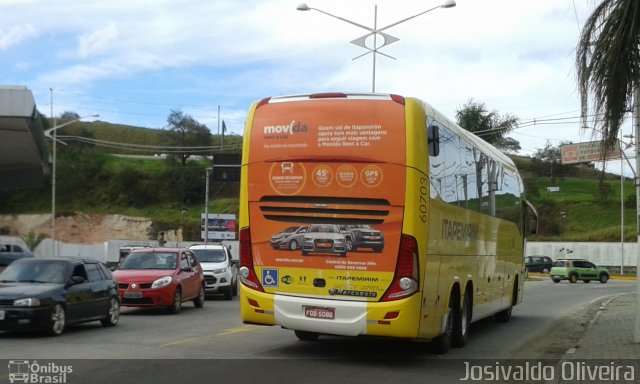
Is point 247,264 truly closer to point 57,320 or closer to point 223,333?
point 223,333

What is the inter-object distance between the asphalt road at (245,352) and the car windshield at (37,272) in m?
1.05

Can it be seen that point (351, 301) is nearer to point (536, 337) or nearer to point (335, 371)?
point (335, 371)

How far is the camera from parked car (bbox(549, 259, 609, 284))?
51094mm

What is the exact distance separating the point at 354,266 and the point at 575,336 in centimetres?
744

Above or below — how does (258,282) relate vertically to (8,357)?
above

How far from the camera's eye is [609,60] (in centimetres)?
1052

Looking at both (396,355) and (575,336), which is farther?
(575,336)

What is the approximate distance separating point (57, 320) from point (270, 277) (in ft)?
15.6

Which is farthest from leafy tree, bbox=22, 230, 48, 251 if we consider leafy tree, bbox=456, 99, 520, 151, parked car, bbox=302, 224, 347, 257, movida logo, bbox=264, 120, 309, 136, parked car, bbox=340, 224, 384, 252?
parked car, bbox=340, 224, 384, 252

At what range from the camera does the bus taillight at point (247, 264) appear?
11.8 m

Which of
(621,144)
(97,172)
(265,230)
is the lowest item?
(265,230)

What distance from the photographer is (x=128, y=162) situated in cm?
10956

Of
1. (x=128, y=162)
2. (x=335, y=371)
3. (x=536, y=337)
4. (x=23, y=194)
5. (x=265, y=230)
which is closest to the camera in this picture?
(x=335, y=371)

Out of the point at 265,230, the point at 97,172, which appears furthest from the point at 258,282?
the point at 97,172
